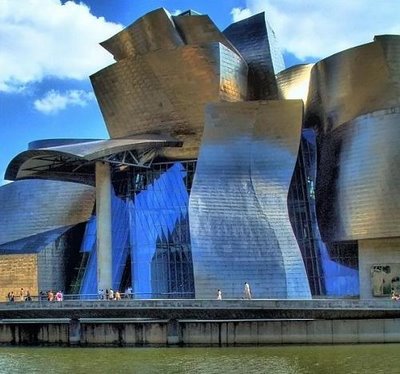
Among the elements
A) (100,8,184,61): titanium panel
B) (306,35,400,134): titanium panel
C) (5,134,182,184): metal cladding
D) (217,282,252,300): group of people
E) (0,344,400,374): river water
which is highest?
(100,8,184,61): titanium panel

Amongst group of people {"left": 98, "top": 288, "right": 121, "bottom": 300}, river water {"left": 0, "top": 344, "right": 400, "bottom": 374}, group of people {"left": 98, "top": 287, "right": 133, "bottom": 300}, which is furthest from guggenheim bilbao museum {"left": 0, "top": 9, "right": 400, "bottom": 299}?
river water {"left": 0, "top": 344, "right": 400, "bottom": 374}

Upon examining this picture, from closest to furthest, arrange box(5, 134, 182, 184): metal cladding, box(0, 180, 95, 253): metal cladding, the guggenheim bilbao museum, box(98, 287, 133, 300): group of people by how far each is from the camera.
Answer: box(98, 287, 133, 300): group of people → the guggenheim bilbao museum → box(5, 134, 182, 184): metal cladding → box(0, 180, 95, 253): metal cladding

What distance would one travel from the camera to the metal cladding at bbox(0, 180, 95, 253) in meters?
41.3

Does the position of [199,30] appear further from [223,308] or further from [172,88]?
[223,308]

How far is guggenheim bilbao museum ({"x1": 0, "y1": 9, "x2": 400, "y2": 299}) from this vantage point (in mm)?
31891

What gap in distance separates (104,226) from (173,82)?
776cm

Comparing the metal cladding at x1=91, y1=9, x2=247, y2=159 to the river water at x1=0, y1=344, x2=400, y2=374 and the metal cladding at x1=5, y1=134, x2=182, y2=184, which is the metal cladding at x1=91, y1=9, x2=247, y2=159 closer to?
the metal cladding at x1=5, y1=134, x2=182, y2=184

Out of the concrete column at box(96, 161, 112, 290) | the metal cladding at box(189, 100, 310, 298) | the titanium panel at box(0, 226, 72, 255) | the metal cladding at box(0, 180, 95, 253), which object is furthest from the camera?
the metal cladding at box(0, 180, 95, 253)

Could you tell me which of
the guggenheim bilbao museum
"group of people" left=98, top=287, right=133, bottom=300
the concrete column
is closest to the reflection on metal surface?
the guggenheim bilbao museum

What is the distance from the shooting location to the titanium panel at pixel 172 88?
35.4 m

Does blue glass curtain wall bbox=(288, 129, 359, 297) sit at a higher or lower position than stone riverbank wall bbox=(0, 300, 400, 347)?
higher

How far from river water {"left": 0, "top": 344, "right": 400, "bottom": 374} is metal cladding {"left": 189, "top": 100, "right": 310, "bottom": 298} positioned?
25.7ft

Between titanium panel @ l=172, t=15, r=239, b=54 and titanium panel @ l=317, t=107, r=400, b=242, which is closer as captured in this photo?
titanium panel @ l=317, t=107, r=400, b=242

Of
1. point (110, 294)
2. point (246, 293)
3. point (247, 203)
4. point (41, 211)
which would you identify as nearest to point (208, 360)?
point (246, 293)
